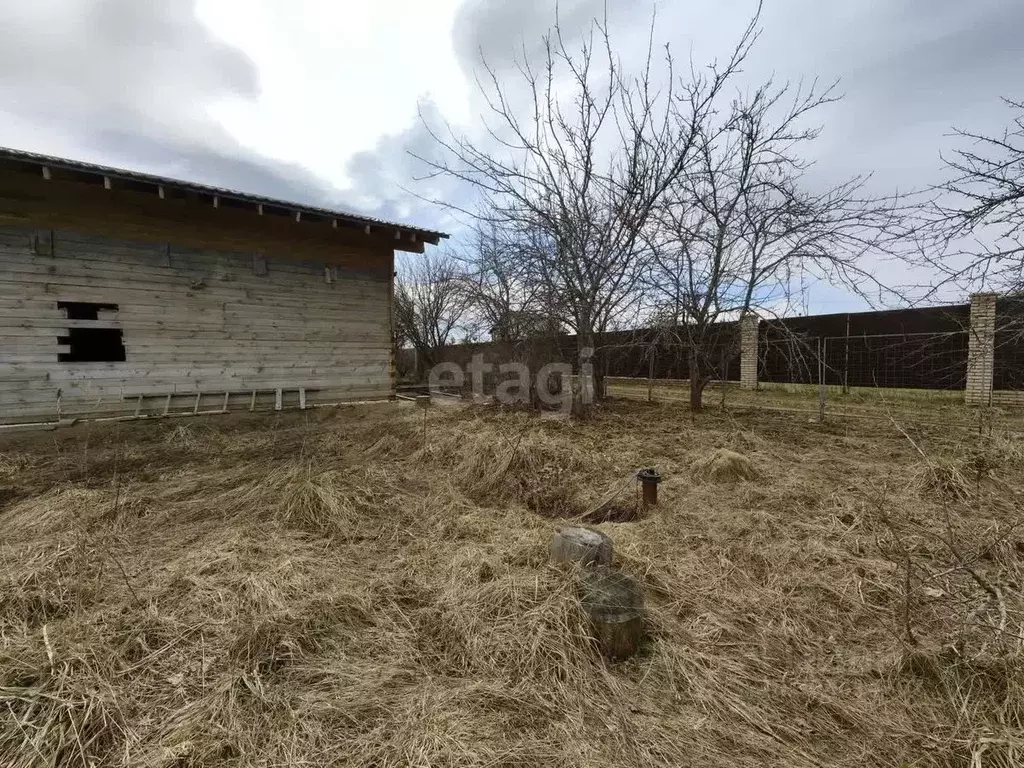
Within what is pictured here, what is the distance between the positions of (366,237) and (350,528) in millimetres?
7304

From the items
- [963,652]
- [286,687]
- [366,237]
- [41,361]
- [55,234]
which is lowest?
[286,687]

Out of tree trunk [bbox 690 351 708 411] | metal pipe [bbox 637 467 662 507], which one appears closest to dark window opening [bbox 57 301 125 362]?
metal pipe [bbox 637 467 662 507]

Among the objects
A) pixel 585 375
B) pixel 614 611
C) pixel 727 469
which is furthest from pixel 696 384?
pixel 614 611

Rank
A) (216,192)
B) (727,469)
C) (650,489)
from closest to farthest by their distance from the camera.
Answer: (650,489), (727,469), (216,192)

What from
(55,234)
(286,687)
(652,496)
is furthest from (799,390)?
(55,234)

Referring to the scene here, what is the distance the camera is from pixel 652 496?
3994 mm

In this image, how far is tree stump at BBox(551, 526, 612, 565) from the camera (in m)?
2.58

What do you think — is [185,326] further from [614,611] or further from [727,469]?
[727,469]

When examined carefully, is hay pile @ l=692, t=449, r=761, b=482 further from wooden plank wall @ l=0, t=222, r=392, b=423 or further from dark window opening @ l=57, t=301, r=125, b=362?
dark window opening @ l=57, t=301, r=125, b=362

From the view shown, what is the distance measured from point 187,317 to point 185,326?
166mm

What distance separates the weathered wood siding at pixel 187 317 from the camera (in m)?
6.63

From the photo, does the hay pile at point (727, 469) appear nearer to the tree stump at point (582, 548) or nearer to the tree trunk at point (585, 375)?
the tree stump at point (582, 548)

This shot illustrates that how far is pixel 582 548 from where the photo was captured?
8.54ft

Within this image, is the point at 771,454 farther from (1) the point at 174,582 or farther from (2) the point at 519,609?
(1) the point at 174,582
